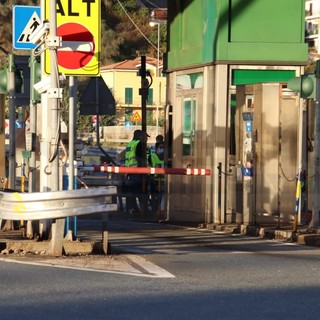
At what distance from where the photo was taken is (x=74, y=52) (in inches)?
533

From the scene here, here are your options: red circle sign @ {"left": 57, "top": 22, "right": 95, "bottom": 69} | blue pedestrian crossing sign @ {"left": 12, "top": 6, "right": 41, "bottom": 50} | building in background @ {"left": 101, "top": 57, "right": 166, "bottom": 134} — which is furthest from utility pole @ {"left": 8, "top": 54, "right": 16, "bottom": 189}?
building in background @ {"left": 101, "top": 57, "right": 166, "bottom": 134}

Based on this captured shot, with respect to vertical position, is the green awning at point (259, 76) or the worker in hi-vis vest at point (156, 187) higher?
the green awning at point (259, 76)

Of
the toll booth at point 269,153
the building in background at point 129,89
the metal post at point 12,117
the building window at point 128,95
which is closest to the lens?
the metal post at point 12,117

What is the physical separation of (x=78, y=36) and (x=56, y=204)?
266 cm

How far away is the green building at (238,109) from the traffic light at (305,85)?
1.16 metres

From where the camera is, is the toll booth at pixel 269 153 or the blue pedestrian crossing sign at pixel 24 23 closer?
the blue pedestrian crossing sign at pixel 24 23

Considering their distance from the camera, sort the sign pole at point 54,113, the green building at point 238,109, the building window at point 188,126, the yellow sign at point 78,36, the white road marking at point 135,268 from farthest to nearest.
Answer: the building window at point 188,126 < the green building at point 238,109 < the yellow sign at point 78,36 < the sign pole at point 54,113 < the white road marking at point 135,268

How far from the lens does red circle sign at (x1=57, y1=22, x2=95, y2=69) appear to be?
529 inches

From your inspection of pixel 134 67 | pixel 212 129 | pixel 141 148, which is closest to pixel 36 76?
pixel 212 129

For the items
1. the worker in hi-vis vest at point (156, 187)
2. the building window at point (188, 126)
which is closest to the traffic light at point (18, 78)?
the building window at point (188, 126)

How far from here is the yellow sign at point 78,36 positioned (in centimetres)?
1343

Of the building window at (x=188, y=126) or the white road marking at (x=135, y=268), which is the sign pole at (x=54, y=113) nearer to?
the white road marking at (x=135, y=268)

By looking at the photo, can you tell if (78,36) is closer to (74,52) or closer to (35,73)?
(74,52)

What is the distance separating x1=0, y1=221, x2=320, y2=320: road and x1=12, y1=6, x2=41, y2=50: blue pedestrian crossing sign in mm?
4447
